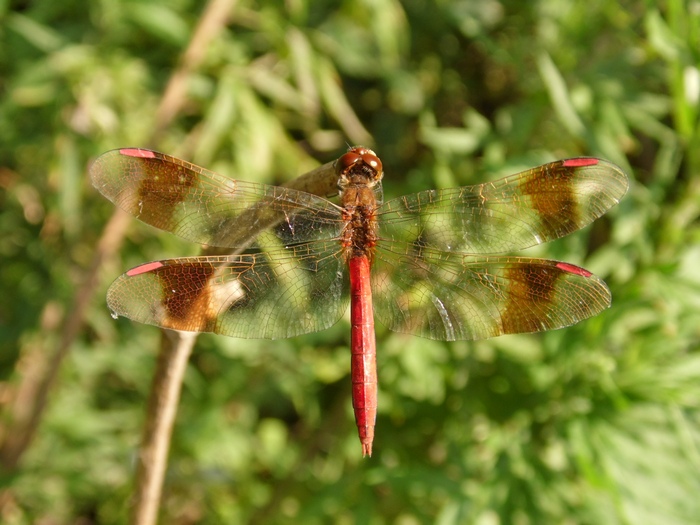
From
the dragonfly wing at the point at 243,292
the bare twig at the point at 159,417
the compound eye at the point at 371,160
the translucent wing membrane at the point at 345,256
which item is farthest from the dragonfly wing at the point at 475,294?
the bare twig at the point at 159,417

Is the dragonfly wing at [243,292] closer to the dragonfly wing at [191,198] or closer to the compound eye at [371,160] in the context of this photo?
the dragonfly wing at [191,198]

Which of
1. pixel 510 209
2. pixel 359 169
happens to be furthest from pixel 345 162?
pixel 510 209

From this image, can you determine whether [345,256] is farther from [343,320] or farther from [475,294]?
[343,320]

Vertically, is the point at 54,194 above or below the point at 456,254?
above

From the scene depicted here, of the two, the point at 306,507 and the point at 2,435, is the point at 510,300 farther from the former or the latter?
the point at 2,435

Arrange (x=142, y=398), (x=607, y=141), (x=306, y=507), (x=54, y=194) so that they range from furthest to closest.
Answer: (x=142, y=398)
(x=54, y=194)
(x=306, y=507)
(x=607, y=141)

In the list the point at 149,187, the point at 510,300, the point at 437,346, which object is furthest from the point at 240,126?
the point at 510,300
